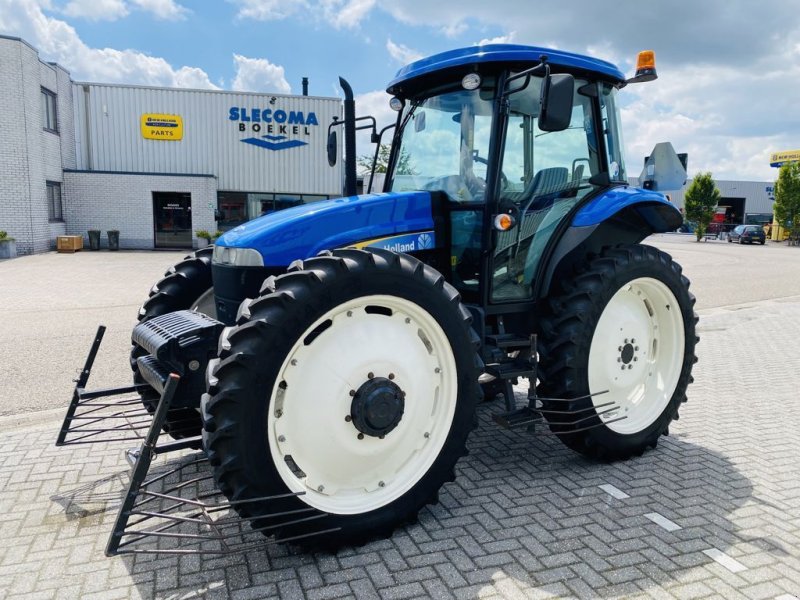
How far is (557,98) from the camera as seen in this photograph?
3.34 m

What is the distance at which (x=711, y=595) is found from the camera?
8.89ft

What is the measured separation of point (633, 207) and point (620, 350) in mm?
1059

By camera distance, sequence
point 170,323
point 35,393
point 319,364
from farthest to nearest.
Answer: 1. point 35,393
2. point 170,323
3. point 319,364

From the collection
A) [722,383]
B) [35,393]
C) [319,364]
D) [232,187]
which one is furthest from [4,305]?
[232,187]

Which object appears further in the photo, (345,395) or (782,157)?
(782,157)

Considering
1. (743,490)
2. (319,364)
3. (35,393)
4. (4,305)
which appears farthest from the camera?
(4,305)

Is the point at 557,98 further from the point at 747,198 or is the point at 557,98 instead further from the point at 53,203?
the point at 747,198

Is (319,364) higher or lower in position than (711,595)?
higher

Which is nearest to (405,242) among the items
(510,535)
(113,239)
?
(510,535)

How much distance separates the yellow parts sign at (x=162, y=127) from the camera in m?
23.5

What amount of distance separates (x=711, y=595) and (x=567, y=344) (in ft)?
5.10

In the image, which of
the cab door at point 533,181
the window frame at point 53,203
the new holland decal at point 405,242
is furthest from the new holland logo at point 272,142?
the new holland decal at point 405,242

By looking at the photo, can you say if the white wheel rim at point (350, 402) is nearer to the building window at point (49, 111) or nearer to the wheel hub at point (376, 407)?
the wheel hub at point (376, 407)

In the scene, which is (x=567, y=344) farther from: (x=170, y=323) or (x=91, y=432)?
(x=91, y=432)
